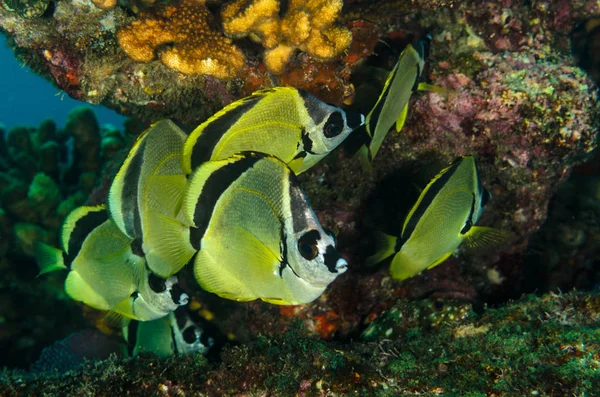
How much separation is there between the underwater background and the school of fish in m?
0.22

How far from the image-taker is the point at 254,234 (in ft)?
6.79

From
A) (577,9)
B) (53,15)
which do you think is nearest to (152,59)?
(53,15)

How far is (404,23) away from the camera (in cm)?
403

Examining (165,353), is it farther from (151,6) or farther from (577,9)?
(577,9)

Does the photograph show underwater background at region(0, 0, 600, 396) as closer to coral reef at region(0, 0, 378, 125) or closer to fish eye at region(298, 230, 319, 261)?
coral reef at region(0, 0, 378, 125)

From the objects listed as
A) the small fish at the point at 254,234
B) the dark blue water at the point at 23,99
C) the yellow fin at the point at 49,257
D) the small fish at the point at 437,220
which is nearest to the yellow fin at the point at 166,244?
the small fish at the point at 254,234

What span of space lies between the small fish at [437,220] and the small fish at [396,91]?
Answer: 0.61 metres

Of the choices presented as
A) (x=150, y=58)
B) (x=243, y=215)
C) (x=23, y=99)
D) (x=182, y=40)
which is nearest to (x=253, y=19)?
(x=182, y=40)

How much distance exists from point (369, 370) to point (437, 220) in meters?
1.06

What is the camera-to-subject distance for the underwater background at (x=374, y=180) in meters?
2.37

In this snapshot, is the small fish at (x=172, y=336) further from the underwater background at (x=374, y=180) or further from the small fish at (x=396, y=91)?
the small fish at (x=396, y=91)

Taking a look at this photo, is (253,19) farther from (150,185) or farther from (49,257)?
(49,257)

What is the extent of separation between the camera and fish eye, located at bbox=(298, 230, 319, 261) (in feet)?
6.18

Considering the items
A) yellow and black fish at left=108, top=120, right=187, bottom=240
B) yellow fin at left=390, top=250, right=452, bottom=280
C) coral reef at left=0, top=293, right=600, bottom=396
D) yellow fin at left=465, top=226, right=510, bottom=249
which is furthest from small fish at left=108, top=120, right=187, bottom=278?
yellow fin at left=465, top=226, right=510, bottom=249
